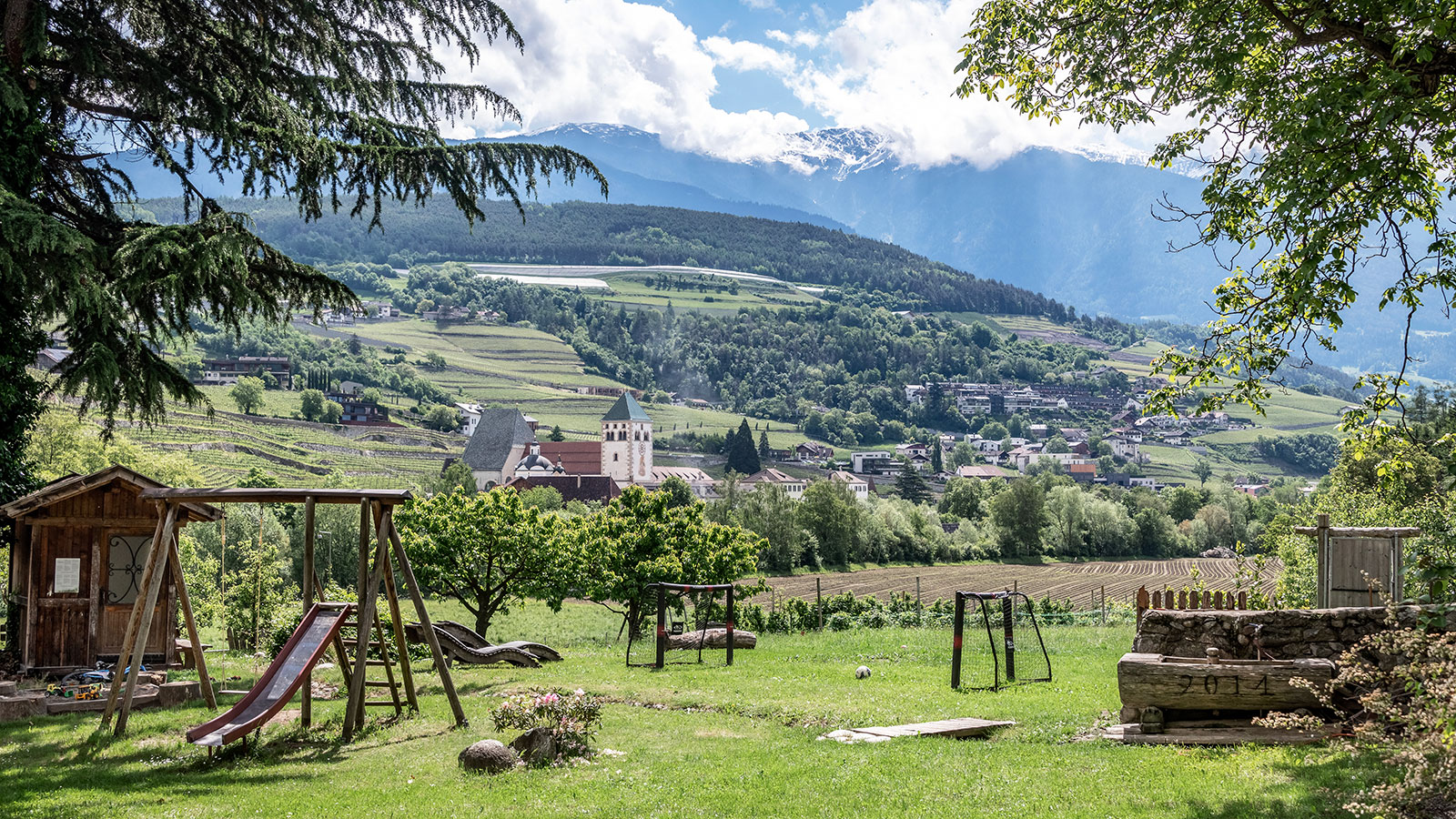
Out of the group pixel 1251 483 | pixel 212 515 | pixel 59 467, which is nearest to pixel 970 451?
pixel 1251 483

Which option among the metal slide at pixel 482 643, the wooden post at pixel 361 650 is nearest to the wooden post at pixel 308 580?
the wooden post at pixel 361 650

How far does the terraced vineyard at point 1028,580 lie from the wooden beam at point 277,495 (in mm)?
42977

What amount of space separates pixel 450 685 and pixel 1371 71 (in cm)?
1070

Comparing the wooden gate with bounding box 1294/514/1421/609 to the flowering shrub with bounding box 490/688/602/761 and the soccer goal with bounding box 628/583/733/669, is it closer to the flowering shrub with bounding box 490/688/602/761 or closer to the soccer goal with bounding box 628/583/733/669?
the flowering shrub with bounding box 490/688/602/761

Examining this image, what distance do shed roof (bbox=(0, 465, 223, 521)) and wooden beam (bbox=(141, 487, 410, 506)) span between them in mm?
2735

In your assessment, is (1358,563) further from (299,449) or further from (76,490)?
(299,449)

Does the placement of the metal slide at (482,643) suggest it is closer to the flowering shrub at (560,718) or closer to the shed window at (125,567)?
the shed window at (125,567)

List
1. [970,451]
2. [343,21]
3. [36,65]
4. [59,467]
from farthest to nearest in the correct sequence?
[970,451], [59,467], [343,21], [36,65]

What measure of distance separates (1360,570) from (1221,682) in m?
3.88

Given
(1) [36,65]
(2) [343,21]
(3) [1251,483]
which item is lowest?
(3) [1251,483]

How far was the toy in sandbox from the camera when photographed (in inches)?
716

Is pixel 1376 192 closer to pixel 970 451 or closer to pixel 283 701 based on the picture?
pixel 283 701

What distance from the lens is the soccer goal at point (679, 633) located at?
18.2 m

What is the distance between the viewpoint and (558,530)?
27141mm
